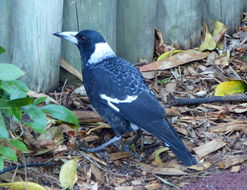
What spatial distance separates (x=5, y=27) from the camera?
4055mm

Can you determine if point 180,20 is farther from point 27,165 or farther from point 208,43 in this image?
point 27,165

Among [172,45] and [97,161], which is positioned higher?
[172,45]

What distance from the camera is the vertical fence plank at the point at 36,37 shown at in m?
4.06

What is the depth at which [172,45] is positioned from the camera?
4930mm

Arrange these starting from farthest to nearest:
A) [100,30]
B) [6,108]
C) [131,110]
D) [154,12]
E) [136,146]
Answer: [154,12], [100,30], [136,146], [131,110], [6,108]

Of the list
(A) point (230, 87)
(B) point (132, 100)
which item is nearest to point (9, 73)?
(B) point (132, 100)

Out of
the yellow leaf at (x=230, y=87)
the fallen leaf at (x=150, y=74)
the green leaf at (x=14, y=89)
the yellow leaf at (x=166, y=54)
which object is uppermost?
the green leaf at (x=14, y=89)

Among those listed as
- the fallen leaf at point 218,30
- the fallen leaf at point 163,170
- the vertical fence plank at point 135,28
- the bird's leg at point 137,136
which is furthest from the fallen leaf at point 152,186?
the fallen leaf at point 218,30

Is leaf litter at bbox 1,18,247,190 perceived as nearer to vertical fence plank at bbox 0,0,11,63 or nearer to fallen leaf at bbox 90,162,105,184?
fallen leaf at bbox 90,162,105,184

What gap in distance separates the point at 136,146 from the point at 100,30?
92 cm

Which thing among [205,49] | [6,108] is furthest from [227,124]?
[6,108]

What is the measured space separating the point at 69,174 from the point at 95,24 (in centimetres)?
128

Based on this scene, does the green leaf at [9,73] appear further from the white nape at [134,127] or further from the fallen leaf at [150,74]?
the fallen leaf at [150,74]

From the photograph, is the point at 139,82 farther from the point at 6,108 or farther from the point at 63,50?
the point at 6,108
